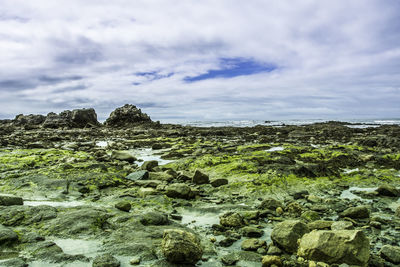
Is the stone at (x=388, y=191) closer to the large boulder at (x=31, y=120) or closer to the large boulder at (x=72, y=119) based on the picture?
the large boulder at (x=72, y=119)

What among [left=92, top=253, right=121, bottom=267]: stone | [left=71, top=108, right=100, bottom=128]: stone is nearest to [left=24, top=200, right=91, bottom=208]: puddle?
[left=92, top=253, right=121, bottom=267]: stone

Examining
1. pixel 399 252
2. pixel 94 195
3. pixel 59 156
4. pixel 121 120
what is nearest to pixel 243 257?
pixel 399 252

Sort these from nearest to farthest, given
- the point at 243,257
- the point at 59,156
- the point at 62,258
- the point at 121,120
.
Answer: the point at 62,258, the point at 243,257, the point at 59,156, the point at 121,120

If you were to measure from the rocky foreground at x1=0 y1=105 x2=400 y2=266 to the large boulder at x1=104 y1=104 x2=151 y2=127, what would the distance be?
126 feet

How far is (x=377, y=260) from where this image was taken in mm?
3438

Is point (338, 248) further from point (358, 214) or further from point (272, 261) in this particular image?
point (358, 214)

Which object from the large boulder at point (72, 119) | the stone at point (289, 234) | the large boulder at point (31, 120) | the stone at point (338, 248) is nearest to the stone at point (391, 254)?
the stone at point (338, 248)

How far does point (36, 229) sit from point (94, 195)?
250 centimetres

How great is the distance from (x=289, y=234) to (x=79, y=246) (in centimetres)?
314

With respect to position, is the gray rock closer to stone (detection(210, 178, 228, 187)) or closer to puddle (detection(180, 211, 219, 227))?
puddle (detection(180, 211, 219, 227))

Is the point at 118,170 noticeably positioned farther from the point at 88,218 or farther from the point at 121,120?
the point at 121,120

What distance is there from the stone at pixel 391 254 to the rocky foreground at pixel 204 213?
0.6 inches

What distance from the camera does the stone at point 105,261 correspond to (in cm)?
324

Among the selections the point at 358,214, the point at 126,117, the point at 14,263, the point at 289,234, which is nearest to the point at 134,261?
the point at 14,263
